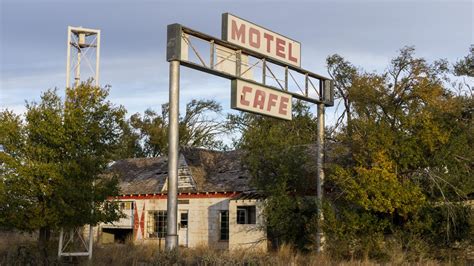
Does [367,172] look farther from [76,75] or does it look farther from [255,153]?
[76,75]

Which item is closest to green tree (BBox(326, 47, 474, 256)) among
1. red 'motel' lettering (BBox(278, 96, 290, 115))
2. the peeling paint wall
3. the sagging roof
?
red 'motel' lettering (BBox(278, 96, 290, 115))

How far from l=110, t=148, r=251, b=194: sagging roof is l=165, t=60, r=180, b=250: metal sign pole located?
42.1 feet

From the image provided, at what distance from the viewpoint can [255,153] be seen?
925 inches

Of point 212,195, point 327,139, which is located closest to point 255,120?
point 327,139

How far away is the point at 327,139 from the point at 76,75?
17084 mm

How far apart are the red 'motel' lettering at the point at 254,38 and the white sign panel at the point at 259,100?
121cm

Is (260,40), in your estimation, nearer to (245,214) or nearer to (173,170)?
(173,170)

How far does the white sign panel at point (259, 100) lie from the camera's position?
1535 centimetres

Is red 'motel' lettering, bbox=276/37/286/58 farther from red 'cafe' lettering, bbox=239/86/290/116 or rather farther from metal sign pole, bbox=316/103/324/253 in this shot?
metal sign pole, bbox=316/103/324/253

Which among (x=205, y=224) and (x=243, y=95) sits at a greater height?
(x=243, y=95)

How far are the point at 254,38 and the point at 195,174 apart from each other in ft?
49.2

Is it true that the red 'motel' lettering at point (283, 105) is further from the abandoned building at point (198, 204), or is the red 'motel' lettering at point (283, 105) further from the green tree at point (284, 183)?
the abandoned building at point (198, 204)

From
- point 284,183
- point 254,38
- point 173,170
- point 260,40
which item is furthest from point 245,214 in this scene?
point 173,170

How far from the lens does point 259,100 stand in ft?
53.0
